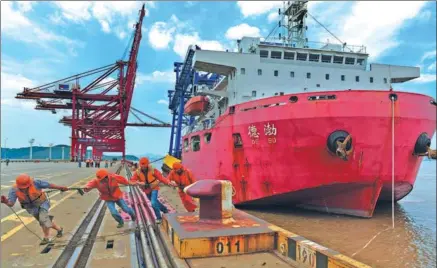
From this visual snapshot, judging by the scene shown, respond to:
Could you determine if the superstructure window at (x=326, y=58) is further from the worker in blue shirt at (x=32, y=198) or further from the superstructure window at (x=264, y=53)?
the worker in blue shirt at (x=32, y=198)

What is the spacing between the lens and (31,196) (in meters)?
5.37

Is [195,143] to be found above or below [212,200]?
above

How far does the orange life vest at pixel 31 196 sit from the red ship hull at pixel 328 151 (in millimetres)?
6378

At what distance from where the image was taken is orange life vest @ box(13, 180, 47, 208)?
5.31m

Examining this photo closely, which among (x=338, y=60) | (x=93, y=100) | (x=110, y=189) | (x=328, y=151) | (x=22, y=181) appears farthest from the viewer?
(x=93, y=100)

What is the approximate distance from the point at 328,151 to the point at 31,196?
281 inches

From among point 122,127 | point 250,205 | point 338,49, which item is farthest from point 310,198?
point 122,127

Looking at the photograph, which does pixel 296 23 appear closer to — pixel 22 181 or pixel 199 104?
pixel 199 104

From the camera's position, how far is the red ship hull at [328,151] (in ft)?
29.1

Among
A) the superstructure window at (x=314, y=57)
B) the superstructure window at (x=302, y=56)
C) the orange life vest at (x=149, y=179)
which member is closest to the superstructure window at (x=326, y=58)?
the superstructure window at (x=314, y=57)

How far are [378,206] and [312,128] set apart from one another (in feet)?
18.3

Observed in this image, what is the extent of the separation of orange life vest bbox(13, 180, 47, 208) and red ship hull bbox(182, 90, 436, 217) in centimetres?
638

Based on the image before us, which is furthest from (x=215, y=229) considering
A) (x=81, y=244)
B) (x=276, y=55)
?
(x=276, y=55)

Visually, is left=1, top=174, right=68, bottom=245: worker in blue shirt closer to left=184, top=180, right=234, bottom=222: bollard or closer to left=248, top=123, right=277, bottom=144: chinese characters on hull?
left=184, top=180, right=234, bottom=222: bollard
